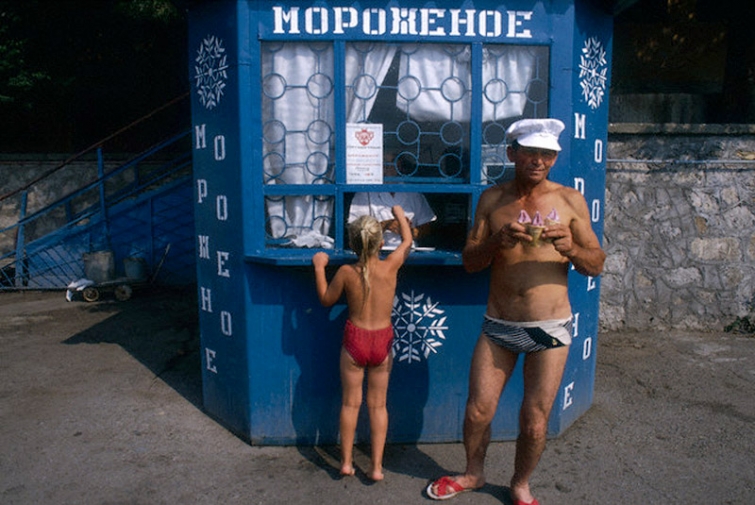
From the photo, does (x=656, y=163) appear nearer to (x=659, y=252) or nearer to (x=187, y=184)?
(x=659, y=252)

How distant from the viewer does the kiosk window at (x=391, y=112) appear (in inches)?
155

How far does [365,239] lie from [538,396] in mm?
1224

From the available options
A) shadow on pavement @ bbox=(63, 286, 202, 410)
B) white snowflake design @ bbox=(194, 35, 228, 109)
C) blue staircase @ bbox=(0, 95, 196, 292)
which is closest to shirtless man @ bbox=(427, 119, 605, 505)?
white snowflake design @ bbox=(194, 35, 228, 109)

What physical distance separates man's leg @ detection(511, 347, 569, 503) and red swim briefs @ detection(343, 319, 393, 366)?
801 mm

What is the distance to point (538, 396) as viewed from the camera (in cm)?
320

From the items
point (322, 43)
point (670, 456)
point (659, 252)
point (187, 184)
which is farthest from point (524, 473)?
point (187, 184)

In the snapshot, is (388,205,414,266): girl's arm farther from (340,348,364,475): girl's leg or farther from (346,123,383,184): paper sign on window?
(340,348,364,475): girl's leg

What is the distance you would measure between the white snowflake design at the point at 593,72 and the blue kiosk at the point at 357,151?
0.03 meters

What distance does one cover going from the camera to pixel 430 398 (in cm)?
408

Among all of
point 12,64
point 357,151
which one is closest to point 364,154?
point 357,151

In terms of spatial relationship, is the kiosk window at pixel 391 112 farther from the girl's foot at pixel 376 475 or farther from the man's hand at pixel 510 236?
the girl's foot at pixel 376 475

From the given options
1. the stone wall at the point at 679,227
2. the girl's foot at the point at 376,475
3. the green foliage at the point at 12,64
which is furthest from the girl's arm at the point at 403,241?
the green foliage at the point at 12,64

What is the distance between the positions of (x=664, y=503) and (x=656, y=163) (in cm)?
415

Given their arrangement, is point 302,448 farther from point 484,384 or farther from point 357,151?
point 357,151
